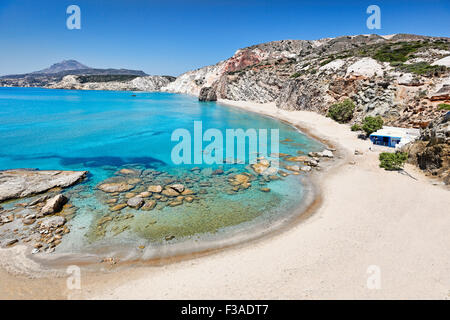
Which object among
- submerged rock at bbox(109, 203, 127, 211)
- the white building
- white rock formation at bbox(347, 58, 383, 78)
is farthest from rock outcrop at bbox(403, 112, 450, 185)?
white rock formation at bbox(347, 58, 383, 78)

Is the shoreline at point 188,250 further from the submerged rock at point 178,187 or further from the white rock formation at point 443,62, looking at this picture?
the white rock formation at point 443,62

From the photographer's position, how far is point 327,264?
40.4 feet

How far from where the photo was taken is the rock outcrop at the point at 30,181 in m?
19.7

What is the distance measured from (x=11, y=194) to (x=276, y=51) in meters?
139

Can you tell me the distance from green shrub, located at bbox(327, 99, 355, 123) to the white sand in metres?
34.3

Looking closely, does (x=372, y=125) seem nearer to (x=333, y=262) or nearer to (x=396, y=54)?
(x=333, y=262)

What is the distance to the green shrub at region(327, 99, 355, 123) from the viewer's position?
49.8 metres

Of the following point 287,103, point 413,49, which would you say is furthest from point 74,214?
point 413,49

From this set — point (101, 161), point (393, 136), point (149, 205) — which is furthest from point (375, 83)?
point (101, 161)

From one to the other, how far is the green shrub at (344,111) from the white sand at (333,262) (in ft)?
112

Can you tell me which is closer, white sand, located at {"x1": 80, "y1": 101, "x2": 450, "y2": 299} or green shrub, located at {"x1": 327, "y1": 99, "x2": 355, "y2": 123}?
white sand, located at {"x1": 80, "y1": 101, "x2": 450, "y2": 299}

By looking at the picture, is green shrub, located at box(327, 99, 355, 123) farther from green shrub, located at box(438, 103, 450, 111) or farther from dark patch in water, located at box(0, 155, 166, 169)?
dark patch in water, located at box(0, 155, 166, 169)

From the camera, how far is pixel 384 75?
49.6 meters
